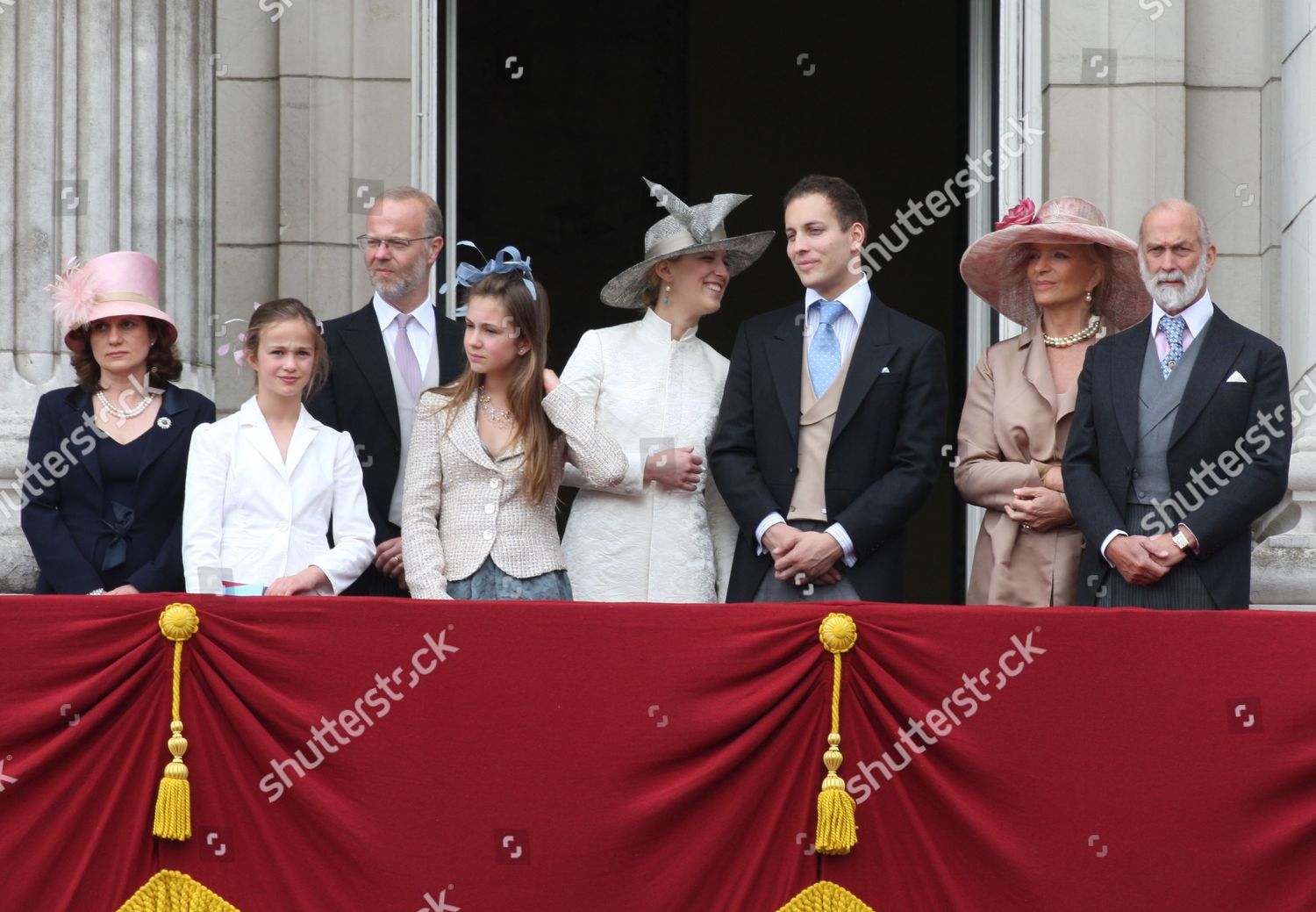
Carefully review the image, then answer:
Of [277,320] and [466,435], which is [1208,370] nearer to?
[466,435]

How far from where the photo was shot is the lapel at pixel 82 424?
21.2ft

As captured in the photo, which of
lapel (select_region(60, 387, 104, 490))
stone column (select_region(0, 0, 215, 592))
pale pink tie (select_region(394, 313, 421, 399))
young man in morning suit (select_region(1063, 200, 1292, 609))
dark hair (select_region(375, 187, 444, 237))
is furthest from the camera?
stone column (select_region(0, 0, 215, 592))

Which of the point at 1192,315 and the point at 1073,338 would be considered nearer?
the point at 1192,315

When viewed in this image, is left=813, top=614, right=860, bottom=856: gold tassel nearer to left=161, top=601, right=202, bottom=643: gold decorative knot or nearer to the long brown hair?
the long brown hair

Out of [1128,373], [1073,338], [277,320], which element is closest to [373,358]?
[277,320]

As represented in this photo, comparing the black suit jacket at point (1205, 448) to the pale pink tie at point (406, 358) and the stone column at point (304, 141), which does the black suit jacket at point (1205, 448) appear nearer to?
the pale pink tie at point (406, 358)

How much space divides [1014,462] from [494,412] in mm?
1764

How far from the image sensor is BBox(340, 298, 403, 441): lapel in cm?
695

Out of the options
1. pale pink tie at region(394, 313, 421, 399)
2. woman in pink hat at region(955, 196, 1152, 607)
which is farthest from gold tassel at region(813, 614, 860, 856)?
pale pink tie at region(394, 313, 421, 399)

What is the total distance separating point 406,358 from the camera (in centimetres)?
711

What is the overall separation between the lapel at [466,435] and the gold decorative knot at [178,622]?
1124mm

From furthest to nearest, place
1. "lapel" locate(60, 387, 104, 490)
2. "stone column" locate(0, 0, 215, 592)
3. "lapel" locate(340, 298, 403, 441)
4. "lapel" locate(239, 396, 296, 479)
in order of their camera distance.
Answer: "stone column" locate(0, 0, 215, 592)
"lapel" locate(340, 298, 403, 441)
"lapel" locate(60, 387, 104, 490)
"lapel" locate(239, 396, 296, 479)

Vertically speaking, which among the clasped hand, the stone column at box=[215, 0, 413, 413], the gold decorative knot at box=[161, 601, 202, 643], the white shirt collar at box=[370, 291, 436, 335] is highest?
the stone column at box=[215, 0, 413, 413]

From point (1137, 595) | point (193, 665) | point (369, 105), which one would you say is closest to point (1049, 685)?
point (1137, 595)
